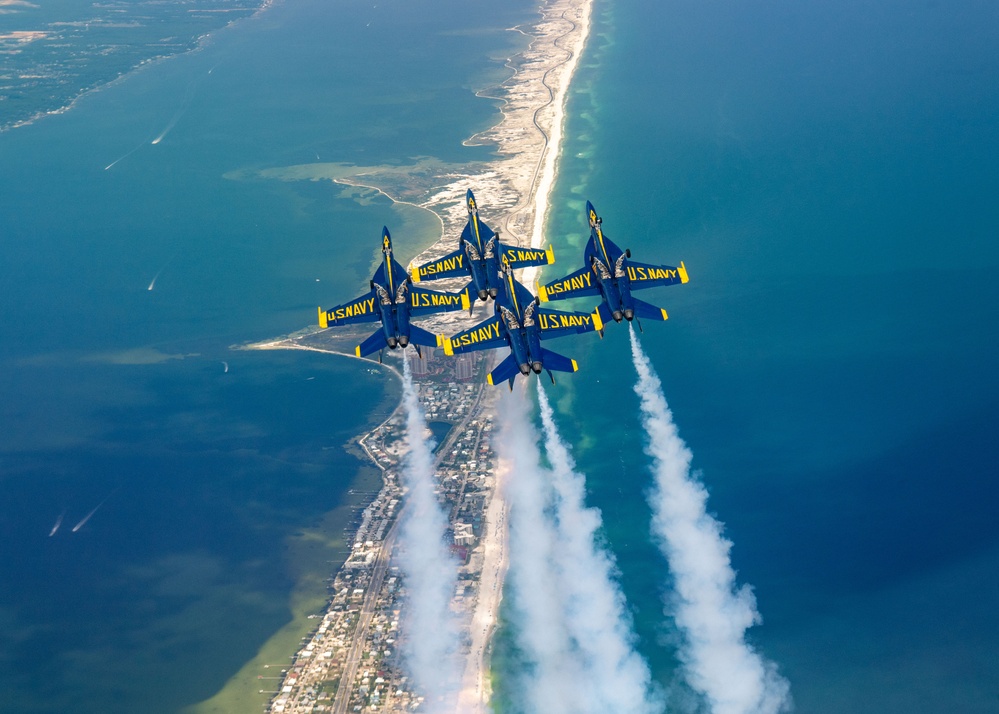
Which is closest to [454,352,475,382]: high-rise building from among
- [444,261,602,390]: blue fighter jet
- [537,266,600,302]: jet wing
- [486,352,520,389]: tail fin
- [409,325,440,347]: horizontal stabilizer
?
[537,266,600,302]: jet wing

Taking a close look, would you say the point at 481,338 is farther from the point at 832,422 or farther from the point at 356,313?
the point at 832,422

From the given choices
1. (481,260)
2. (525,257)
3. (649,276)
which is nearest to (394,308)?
(481,260)

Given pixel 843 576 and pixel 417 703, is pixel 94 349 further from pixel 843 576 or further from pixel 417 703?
pixel 843 576

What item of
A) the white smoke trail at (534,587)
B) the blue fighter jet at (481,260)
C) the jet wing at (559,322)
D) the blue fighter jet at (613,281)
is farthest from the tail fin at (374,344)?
the white smoke trail at (534,587)

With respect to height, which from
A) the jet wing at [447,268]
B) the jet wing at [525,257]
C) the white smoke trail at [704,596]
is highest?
the jet wing at [447,268]

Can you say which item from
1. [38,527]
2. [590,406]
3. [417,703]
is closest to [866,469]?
[590,406]

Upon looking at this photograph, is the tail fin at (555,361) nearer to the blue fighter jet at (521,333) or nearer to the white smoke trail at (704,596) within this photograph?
the blue fighter jet at (521,333)
